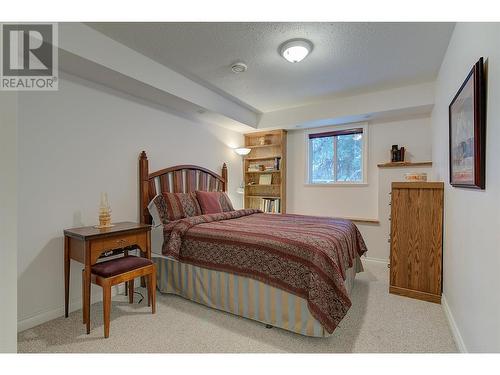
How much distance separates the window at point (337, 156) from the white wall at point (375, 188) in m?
0.13

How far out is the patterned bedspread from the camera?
1738 mm

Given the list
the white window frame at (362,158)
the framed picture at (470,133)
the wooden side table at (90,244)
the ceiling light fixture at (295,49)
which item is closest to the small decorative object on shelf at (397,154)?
the white window frame at (362,158)

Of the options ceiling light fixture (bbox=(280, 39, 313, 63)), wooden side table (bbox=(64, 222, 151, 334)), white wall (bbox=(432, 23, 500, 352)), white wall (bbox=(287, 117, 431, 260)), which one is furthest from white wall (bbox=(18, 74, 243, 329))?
white wall (bbox=(432, 23, 500, 352))

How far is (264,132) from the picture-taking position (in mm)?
4594

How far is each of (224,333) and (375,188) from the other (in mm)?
3086

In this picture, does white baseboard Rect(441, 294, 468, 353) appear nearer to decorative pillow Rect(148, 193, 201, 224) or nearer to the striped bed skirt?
the striped bed skirt

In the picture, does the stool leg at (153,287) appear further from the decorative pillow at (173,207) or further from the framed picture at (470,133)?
A: the framed picture at (470,133)

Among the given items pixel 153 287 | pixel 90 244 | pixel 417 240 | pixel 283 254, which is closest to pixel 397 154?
pixel 417 240

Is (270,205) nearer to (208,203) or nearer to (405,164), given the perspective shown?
(208,203)

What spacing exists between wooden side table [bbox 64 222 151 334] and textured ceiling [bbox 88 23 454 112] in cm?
170

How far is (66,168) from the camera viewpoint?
2.25m
